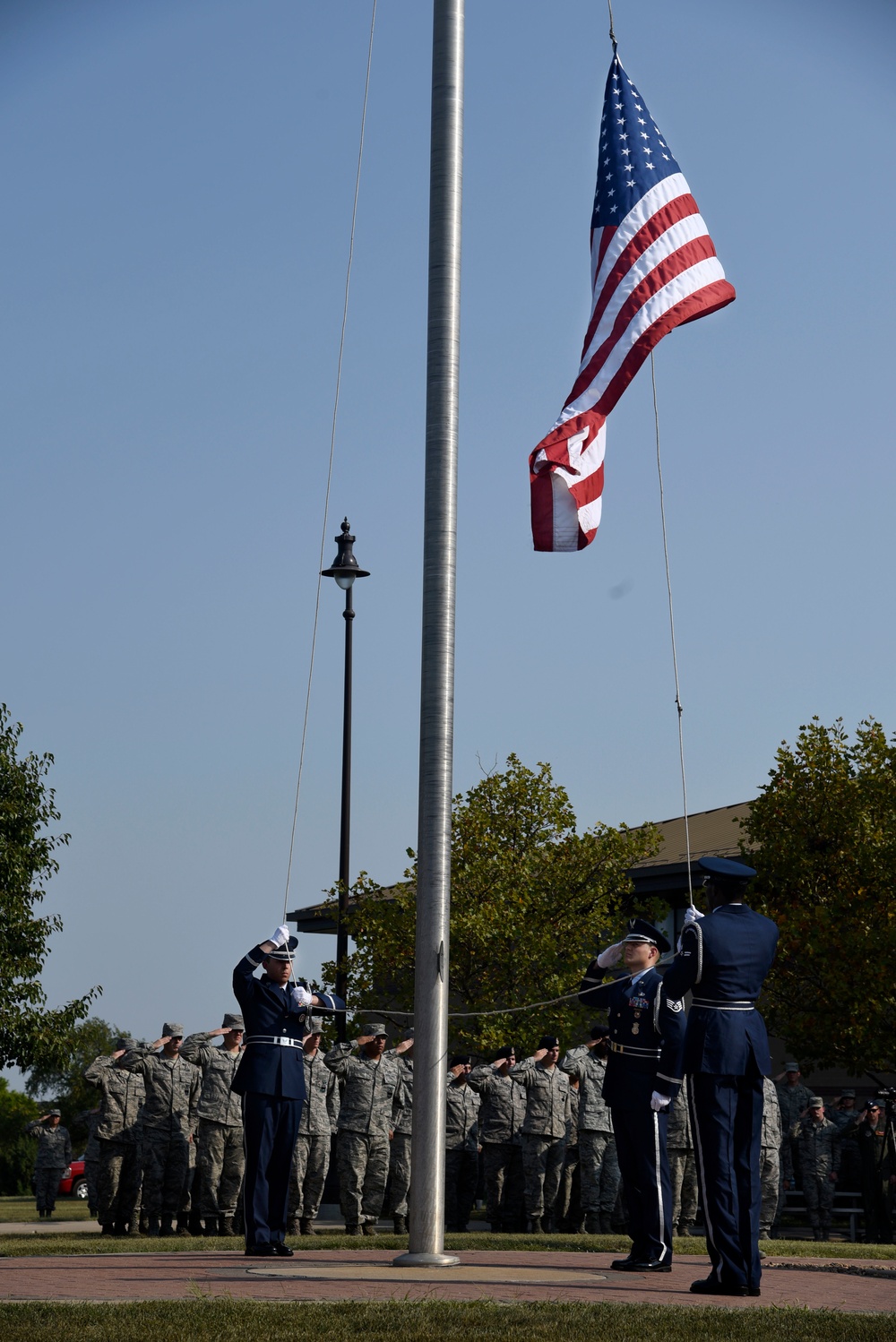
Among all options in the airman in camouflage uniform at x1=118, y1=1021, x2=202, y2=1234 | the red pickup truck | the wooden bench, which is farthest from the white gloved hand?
the red pickup truck

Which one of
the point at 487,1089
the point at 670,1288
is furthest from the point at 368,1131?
the point at 670,1288

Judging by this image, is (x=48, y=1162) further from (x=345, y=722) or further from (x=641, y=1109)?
(x=641, y=1109)

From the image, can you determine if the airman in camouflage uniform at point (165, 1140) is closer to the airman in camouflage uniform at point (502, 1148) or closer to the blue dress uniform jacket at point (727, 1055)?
the airman in camouflage uniform at point (502, 1148)

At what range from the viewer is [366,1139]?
50.8 ft

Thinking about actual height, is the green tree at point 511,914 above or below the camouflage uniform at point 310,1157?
above

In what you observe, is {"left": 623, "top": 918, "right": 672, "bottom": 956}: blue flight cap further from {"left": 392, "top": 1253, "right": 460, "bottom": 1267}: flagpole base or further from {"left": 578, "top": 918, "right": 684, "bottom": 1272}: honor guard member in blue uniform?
{"left": 392, "top": 1253, "right": 460, "bottom": 1267}: flagpole base

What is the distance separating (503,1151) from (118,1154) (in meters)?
4.04

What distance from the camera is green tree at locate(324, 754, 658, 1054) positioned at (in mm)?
24719

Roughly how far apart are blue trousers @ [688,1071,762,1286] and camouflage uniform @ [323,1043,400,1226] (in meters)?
7.77

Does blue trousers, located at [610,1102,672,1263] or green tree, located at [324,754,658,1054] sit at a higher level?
green tree, located at [324,754,658,1054]

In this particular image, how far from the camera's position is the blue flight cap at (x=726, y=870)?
27.1ft

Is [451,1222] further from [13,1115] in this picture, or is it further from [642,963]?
[13,1115]

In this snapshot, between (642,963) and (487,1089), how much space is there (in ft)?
27.2

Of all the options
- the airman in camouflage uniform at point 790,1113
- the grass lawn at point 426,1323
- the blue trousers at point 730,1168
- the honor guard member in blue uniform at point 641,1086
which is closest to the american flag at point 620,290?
the honor guard member in blue uniform at point 641,1086
